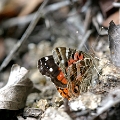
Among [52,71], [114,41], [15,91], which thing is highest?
[114,41]

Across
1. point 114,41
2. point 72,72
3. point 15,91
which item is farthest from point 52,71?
point 114,41

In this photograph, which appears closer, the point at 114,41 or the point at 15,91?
the point at 114,41

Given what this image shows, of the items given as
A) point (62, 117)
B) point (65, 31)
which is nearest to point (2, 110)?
point (62, 117)

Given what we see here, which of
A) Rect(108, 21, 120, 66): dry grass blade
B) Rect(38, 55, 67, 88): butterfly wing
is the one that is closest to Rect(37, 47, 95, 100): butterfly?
Rect(38, 55, 67, 88): butterfly wing

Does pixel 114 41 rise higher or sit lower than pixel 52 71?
higher

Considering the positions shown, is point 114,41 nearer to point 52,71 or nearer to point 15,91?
point 52,71

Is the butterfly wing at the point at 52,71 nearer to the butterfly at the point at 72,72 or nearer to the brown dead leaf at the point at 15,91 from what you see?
the butterfly at the point at 72,72

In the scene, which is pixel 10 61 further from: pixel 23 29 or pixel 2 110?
pixel 2 110

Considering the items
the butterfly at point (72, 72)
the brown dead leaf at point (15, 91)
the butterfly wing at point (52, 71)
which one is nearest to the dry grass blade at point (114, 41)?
the butterfly at point (72, 72)

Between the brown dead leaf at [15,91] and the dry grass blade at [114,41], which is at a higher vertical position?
the dry grass blade at [114,41]
